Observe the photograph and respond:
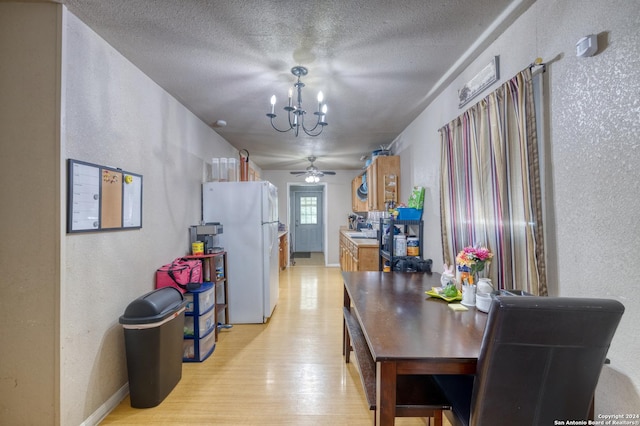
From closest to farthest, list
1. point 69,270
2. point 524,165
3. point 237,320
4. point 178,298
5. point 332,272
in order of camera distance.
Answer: point 524,165
point 69,270
point 178,298
point 237,320
point 332,272

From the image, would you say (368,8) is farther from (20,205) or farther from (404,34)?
(20,205)

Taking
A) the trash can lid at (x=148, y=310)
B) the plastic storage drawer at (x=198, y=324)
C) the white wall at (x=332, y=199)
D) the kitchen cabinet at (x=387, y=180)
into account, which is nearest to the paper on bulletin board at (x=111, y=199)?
the trash can lid at (x=148, y=310)

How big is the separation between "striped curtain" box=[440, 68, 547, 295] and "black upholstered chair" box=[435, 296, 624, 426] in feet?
1.69

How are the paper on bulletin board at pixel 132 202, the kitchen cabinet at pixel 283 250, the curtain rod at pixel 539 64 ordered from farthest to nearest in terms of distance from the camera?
the kitchen cabinet at pixel 283 250
the paper on bulletin board at pixel 132 202
the curtain rod at pixel 539 64

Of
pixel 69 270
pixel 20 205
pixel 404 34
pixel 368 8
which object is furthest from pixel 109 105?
pixel 404 34

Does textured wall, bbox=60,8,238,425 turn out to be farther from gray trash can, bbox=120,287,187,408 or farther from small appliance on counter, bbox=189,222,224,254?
small appliance on counter, bbox=189,222,224,254

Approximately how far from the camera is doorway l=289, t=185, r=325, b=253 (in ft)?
30.7

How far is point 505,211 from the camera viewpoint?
163cm

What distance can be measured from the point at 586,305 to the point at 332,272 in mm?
5527

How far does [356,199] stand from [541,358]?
17.9ft

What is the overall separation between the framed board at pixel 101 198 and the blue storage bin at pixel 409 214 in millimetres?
2551

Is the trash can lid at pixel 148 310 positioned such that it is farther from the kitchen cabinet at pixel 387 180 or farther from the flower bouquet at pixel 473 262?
the kitchen cabinet at pixel 387 180

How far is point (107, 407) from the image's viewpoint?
1.86 m

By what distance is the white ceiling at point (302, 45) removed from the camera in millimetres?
1534
